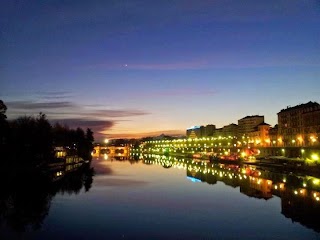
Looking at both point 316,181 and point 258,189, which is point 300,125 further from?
point 258,189

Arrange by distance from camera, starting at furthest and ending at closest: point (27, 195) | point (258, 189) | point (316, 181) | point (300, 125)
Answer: point (300, 125), point (316, 181), point (258, 189), point (27, 195)

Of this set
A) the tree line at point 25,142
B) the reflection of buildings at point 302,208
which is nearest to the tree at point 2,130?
the tree line at point 25,142

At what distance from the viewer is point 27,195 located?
30.3 metres

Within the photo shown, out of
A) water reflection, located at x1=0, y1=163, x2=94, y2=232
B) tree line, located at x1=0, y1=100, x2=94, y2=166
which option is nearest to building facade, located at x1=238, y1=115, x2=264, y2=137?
tree line, located at x1=0, y1=100, x2=94, y2=166

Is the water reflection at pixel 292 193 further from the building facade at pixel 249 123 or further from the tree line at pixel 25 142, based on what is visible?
the building facade at pixel 249 123

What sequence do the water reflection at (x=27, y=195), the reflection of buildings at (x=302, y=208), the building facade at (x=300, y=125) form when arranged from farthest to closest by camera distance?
1. the building facade at (x=300, y=125)
2. the water reflection at (x=27, y=195)
3. the reflection of buildings at (x=302, y=208)

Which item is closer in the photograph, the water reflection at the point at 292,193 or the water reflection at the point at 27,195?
the water reflection at the point at 27,195

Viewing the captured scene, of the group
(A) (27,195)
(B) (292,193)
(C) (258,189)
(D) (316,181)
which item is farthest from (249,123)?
(A) (27,195)

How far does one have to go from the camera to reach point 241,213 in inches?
936

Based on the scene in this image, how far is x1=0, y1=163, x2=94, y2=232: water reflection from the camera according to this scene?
2152 cm

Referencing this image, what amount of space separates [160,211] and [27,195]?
12.2 metres

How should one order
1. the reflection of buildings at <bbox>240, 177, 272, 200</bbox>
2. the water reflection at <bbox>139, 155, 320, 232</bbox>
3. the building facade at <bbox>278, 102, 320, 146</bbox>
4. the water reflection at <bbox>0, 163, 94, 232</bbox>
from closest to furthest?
the water reflection at <bbox>0, 163, 94, 232</bbox> < the water reflection at <bbox>139, 155, 320, 232</bbox> < the reflection of buildings at <bbox>240, 177, 272, 200</bbox> < the building facade at <bbox>278, 102, 320, 146</bbox>

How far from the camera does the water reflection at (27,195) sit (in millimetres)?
21519

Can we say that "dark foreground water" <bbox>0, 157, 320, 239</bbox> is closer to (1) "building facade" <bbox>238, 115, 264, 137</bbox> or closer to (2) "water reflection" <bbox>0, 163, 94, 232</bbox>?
(2) "water reflection" <bbox>0, 163, 94, 232</bbox>
